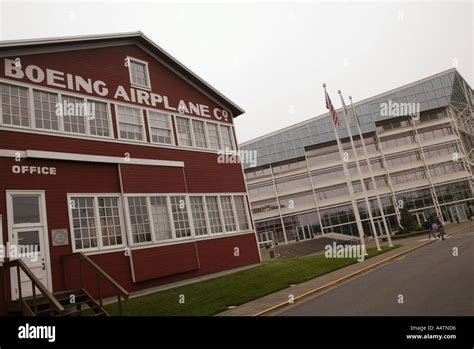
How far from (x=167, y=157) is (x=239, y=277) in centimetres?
668

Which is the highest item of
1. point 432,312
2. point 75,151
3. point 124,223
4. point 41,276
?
point 75,151

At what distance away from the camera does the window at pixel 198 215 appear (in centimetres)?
1961

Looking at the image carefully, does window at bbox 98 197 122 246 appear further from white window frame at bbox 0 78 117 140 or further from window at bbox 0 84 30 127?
window at bbox 0 84 30 127

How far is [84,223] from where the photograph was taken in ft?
49.1

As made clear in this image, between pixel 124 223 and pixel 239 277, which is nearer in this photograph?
pixel 124 223

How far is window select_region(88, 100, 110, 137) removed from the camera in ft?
54.8

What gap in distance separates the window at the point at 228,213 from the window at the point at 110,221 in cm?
672

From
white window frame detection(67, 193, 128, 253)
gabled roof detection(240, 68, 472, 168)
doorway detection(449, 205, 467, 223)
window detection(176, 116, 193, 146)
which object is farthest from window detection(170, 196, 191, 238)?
doorway detection(449, 205, 467, 223)

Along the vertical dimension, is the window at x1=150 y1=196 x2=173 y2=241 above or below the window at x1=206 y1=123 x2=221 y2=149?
below

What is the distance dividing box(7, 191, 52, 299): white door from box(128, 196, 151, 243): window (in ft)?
12.0

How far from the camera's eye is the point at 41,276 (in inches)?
519

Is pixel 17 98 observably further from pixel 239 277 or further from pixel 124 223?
pixel 239 277
